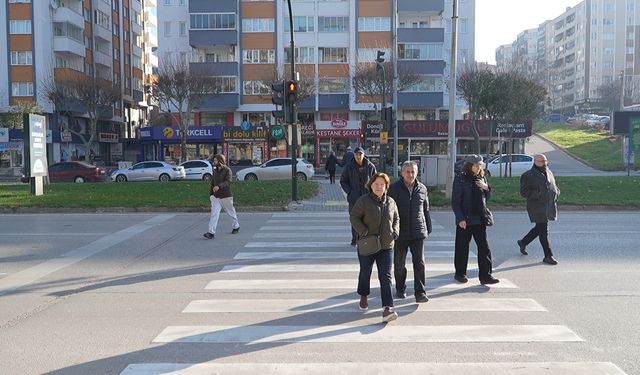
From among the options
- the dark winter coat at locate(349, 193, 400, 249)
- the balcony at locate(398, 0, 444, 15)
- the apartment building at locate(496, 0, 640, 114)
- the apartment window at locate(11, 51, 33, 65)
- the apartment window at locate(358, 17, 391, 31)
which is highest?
the apartment building at locate(496, 0, 640, 114)

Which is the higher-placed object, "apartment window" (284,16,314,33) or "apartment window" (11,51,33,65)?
"apartment window" (284,16,314,33)

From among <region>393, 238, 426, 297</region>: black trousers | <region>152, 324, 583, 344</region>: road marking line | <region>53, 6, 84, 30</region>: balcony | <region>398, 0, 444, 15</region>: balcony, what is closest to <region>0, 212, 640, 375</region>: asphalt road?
<region>152, 324, 583, 344</region>: road marking line

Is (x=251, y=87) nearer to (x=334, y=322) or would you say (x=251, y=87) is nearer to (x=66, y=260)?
(x=66, y=260)

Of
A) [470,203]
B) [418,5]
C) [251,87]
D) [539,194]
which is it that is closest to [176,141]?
[251,87]

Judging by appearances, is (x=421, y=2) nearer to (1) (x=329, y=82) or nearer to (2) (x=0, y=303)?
(1) (x=329, y=82)

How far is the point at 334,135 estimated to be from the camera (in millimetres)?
49875

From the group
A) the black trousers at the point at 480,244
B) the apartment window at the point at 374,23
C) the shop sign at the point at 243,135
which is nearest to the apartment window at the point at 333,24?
the apartment window at the point at 374,23

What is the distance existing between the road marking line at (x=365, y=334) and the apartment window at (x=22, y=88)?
50.0m

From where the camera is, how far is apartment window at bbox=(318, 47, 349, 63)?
52281 mm

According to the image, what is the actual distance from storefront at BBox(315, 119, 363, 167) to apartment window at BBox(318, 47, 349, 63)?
6158 mm

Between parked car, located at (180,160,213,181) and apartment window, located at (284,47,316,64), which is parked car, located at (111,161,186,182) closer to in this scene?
parked car, located at (180,160,213,181)

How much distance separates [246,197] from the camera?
745 inches

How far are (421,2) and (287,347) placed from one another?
50.8 metres

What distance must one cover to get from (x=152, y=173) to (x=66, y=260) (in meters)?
25.5
